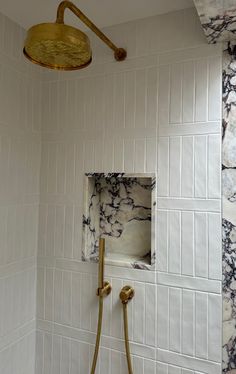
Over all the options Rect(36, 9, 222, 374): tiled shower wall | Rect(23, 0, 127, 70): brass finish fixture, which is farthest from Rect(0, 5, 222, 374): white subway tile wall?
Rect(23, 0, 127, 70): brass finish fixture

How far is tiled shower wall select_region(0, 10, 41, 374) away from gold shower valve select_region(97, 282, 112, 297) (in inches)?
17.7

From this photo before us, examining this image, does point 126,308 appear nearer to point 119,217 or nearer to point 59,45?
point 119,217

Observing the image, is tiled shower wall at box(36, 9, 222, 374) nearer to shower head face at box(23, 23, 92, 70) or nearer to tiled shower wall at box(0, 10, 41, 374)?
tiled shower wall at box(0, 10, 41, 374)

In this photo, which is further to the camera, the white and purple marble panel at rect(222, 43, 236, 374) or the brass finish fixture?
the white and purple marble panel at rect(222, 43, 236, 374)

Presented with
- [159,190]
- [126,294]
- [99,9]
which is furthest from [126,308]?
[99,9]

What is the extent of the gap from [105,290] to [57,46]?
1.08 metres

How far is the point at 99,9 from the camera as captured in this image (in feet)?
4.52

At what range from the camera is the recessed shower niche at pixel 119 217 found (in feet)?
4.84

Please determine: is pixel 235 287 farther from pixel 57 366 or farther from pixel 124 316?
pixel 57 366

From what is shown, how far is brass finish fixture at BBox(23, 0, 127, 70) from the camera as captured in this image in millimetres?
911

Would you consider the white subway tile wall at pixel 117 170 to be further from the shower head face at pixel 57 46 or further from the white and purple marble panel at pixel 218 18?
the shower head face at pixel 57 46

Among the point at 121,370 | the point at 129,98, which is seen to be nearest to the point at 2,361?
the point at 121,370

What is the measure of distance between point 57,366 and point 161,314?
0.68m

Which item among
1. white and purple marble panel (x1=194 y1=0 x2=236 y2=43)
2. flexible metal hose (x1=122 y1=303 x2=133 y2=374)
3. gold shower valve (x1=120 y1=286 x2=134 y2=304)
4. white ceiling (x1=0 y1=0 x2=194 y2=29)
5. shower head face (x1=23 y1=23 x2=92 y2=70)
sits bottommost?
flexible metal hose (x1=122 y1=303 x2=133 y2=374)
